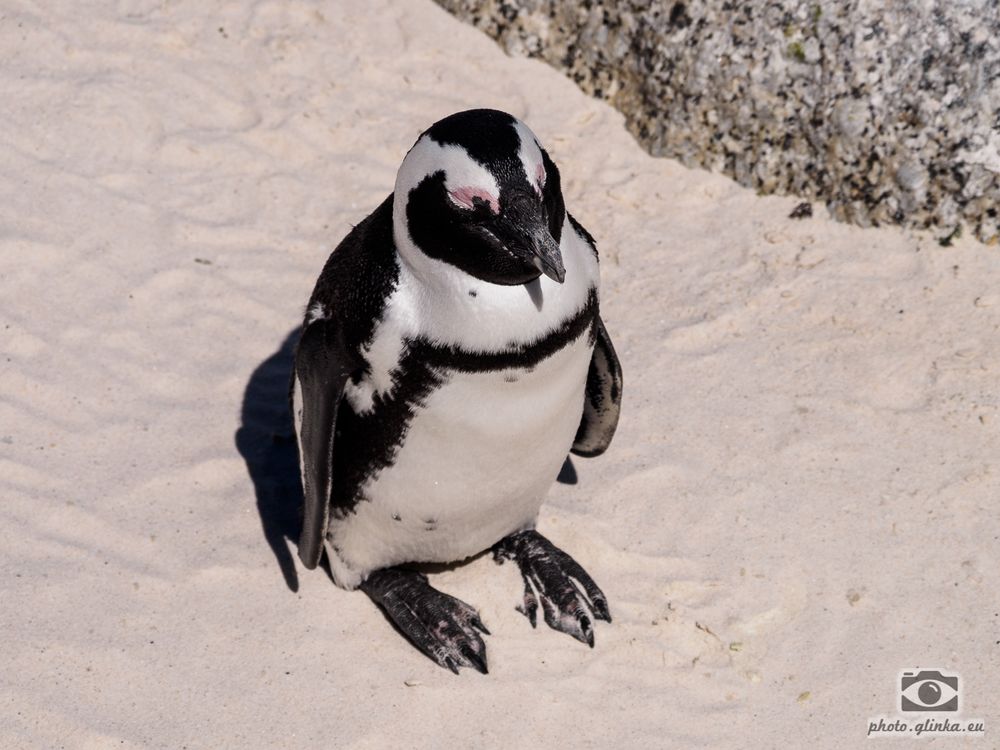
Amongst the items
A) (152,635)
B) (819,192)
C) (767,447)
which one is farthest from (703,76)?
(152,635)

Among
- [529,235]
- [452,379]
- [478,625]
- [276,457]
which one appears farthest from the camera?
[276,457]

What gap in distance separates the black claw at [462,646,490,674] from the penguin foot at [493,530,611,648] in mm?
217

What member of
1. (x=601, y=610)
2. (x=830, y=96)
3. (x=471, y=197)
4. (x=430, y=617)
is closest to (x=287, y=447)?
(x=430, y=617)

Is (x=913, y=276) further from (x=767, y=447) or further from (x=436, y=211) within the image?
(x=436, y=211)

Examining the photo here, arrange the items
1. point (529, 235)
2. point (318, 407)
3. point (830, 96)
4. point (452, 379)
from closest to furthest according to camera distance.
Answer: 1. point (529, 235)
2. point (452, 379)
3. point (318, 407)
4. point (830, 96)

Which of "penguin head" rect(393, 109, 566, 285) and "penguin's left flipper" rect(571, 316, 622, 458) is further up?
"penguin head" rect(393, 109, 566, 285)

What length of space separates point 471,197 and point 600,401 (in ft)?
3.33

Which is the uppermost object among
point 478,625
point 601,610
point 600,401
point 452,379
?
point 452,379

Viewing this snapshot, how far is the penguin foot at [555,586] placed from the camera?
322cm

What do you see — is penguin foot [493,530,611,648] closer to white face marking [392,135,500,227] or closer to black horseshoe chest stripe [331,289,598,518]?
black horseshoe chest stripe [331,289,598,518]

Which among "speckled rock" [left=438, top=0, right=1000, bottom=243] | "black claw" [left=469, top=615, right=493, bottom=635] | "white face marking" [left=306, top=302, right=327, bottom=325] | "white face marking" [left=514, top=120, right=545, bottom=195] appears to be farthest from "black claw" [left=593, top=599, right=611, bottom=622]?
"speckled rock" [left=438, top=0, right=1000, bottom=243]

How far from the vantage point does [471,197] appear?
2451 millimetres

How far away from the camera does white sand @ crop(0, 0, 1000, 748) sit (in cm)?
301

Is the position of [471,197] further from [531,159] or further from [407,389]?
[407,389]
